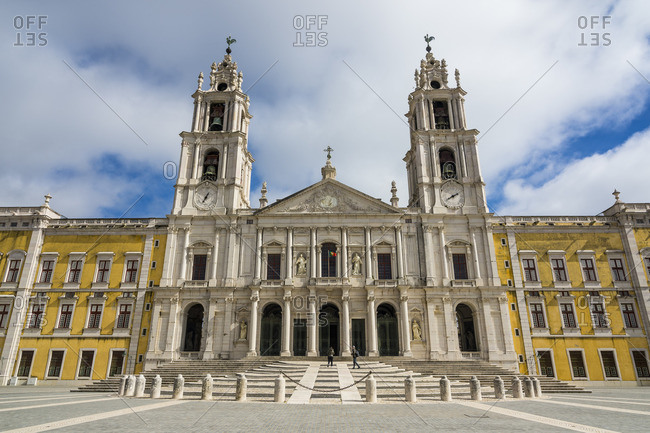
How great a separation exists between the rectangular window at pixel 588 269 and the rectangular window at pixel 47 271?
44353 mm

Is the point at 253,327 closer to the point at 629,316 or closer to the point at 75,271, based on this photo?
the point at 75,271

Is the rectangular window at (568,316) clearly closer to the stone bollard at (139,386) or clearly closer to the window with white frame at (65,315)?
the stone bollard at (139,386)

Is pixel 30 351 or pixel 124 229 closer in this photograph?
pixel 30 351

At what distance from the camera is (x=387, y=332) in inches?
1264

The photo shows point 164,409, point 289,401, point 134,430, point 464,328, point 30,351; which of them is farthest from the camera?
point 464,328

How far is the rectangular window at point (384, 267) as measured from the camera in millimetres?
33281

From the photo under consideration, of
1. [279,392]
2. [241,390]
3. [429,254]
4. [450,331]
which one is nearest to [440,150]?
[429,254]

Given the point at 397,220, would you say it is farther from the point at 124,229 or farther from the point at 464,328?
the point at 124,229

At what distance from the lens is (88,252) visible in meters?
34.1

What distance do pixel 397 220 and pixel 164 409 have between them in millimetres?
24754

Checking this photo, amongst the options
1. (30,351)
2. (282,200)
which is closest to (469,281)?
(282,200)

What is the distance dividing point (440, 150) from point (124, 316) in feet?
103

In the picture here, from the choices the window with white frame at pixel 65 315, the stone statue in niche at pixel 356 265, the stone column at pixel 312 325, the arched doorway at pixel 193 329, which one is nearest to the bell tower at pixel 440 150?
the stone statue in niche at pixel 356 265

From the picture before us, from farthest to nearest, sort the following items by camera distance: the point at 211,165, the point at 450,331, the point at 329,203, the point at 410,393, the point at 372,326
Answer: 1. the point at 211,165
2. the point at 329,203
3. the point at 450,331
4. the point at 372,326
5. the point at 410,393
